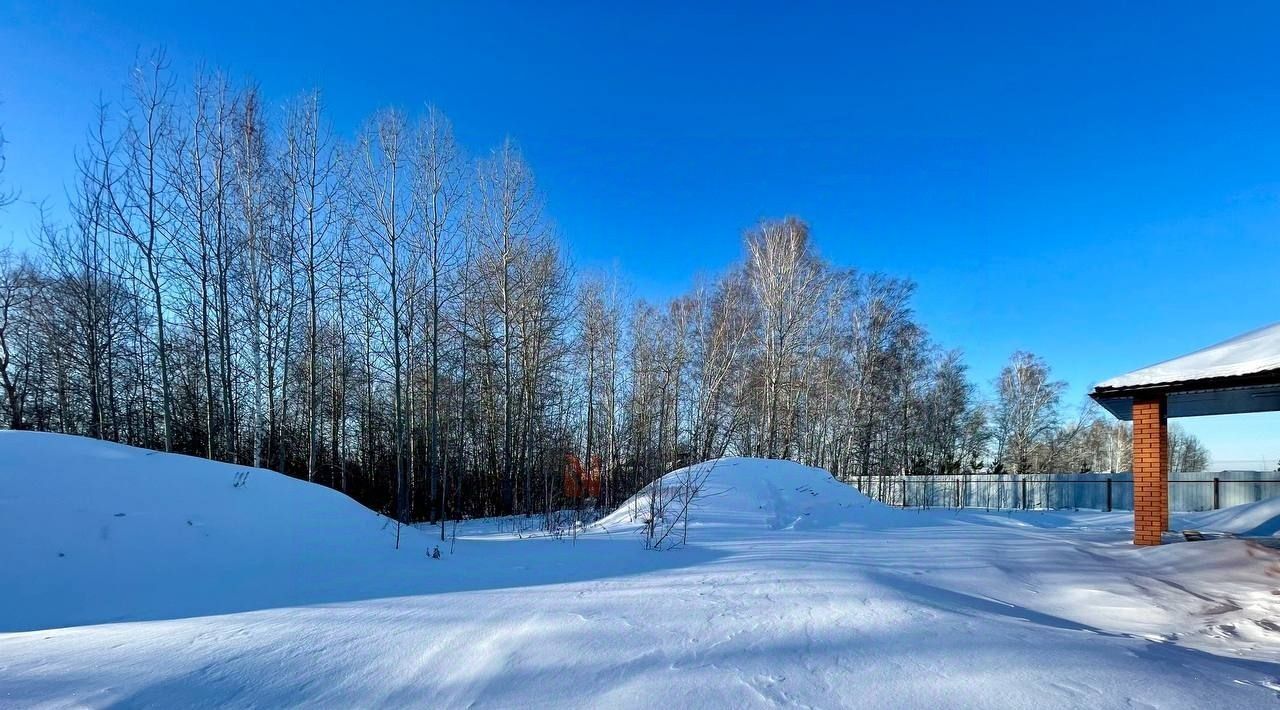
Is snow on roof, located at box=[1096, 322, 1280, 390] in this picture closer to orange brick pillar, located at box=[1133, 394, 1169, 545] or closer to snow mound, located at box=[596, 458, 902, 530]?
orange brick pillar, located at box=[1133, 394, 1169, 545]

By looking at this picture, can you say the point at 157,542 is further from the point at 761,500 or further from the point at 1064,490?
the point at 1064,490

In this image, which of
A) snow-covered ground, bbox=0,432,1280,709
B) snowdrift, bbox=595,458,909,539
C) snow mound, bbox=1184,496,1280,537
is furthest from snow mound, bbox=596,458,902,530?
snow mound, bbox=1184,496,1280,537

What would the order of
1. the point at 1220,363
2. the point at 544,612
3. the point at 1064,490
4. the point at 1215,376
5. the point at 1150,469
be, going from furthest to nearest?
the point at 1064,490 < the point at 1150,469 < the point at 1220,363 < the point at 1215,376 < the point at 544,612

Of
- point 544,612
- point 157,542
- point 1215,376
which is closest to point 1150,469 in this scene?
point 1215,376

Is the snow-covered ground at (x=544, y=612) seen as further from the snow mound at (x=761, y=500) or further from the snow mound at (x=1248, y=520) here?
the snow mound at (x=1248, y=520)

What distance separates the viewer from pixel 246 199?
12.0 metres

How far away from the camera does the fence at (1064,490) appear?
16.5m

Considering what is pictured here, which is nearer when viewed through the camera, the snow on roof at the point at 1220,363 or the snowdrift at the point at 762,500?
the snow on roof at the point at 1220,363

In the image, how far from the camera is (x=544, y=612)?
3.20m

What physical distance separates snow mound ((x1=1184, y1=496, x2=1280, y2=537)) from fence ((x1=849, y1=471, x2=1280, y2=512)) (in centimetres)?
921

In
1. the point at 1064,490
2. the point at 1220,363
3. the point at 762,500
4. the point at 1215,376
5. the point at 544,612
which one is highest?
the point at 1220,363

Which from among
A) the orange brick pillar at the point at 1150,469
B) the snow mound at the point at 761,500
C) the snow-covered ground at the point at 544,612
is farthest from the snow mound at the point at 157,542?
the orange brick pillar at the point at 1150,469

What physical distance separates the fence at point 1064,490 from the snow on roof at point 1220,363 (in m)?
13.1

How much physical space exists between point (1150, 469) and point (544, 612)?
8424 millimetres
